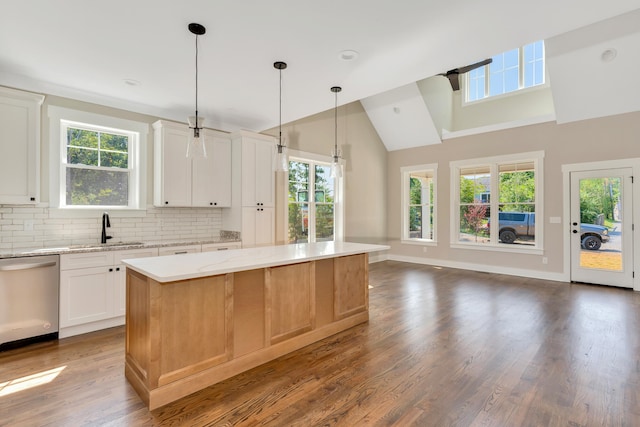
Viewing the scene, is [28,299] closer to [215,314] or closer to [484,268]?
[215,314]

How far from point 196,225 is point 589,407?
15.3 ft

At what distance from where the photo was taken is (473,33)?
260 cm

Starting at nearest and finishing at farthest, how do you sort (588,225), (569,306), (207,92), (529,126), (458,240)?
(207,92), (569,306), (588,225), (529,126), (458,240)

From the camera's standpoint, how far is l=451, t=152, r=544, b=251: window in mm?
6070

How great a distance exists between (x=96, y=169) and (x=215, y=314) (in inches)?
114

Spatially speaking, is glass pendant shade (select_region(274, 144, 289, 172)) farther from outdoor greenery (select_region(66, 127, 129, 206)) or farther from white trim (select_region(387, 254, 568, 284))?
white trim (select_region(387, 254, 568, 284))

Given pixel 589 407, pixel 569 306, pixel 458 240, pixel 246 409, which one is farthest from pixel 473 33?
pixel 458 240

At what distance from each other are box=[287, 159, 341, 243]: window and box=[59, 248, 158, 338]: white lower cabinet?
112 inches

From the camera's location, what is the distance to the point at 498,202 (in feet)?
21.3

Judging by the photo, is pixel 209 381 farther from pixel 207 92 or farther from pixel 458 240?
pixel 458 240

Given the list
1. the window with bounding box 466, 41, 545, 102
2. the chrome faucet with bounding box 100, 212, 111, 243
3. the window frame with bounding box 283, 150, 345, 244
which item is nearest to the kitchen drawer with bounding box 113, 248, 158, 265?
the chrome faucet with bounding box 100, 212, 111, 243

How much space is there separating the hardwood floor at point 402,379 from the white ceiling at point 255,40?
2732mm

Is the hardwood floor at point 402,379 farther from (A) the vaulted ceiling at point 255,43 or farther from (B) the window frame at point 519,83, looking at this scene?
(B) the window frame at point 519,83

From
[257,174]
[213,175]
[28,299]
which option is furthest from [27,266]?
[257,174]
